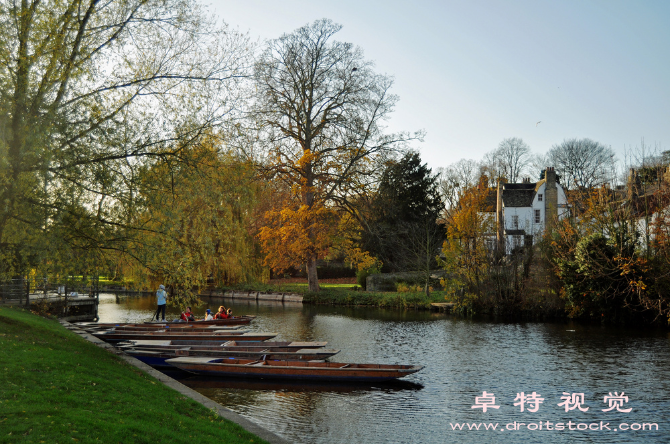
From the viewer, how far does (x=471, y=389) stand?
12.5 metres

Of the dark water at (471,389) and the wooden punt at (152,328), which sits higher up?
the wooden punt at (152,328)

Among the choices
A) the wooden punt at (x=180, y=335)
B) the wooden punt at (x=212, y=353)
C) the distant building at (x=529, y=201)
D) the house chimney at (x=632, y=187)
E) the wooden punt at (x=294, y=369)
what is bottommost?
the wooden punt at (x=294, y=369)

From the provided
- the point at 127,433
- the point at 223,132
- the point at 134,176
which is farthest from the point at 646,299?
the point at 127,433

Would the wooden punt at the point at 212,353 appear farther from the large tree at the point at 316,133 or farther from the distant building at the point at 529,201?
the distant building at the point at 529,201

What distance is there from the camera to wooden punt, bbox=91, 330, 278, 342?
54.2ft

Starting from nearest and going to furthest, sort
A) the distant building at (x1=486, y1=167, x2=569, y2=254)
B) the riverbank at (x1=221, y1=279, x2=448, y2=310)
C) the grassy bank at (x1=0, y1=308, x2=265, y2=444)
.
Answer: the grassy bank at (x1=0, y1=308, x2=265, y2=444), the riverbank at (x1=221, y1=279, x2=448, y2=310), the distant building at (x1=486, y1=167, x2=569, y2=254)

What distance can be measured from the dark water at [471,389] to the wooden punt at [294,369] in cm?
22

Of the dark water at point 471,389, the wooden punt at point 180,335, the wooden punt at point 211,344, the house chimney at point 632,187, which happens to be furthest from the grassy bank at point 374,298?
the wooden punt at point 211,344

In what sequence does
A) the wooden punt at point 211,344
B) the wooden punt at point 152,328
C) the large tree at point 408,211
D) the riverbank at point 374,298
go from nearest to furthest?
1. the wooden punt at point 211,344
2. the wooden punt at point 152,328
3. the riverbank at point 374,298
4. the large tree at point 408,211

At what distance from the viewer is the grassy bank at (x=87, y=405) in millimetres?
5973

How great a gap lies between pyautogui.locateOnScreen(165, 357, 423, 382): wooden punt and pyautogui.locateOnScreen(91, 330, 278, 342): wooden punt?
303 cm

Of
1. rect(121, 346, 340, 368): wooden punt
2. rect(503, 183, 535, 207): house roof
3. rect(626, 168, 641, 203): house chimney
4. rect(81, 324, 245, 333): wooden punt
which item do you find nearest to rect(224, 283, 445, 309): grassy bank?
rect(626, 168, 641, 203): house chimney

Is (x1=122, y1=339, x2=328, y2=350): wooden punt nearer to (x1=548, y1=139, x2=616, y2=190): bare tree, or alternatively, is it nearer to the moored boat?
the moored boat

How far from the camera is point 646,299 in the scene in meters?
21.7
